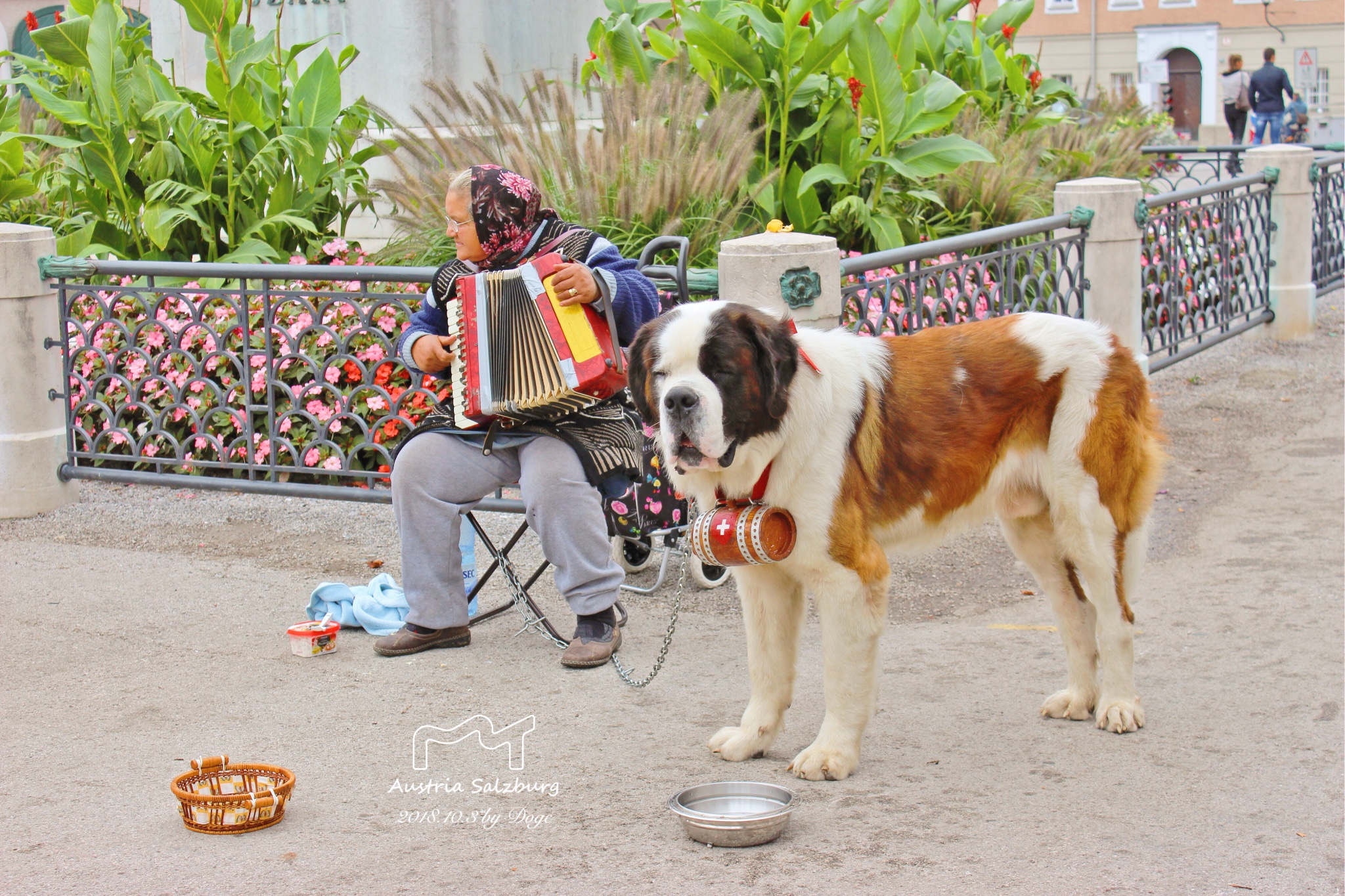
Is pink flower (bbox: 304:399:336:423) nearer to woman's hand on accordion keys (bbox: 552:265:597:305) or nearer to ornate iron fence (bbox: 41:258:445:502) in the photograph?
ornate iron fence (bbox: 41:258:445:502)

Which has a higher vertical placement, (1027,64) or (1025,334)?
(1027,64)

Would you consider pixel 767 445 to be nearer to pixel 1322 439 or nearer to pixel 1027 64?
pixel 1322 439

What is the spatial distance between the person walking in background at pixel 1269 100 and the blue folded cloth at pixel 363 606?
2608 centimetres

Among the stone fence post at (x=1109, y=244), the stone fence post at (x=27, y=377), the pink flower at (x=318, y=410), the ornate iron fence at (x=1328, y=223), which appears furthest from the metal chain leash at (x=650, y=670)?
the ornate iron fence at (x=1328, y=223)

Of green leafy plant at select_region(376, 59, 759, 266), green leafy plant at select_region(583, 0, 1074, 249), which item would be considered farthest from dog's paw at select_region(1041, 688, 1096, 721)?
green leafy plant at select_region(583, 0, 1074, 249)

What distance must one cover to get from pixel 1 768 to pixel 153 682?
801 mm

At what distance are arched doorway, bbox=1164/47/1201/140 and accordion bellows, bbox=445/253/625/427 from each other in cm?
4764

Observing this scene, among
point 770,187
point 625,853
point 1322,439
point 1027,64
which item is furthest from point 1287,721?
point 1027,64

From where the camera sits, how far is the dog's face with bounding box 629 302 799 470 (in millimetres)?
3619

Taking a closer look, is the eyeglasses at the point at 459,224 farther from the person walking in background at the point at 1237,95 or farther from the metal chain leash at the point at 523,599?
the person walking in background at the point at 1237,95

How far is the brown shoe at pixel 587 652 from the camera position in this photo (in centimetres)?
505

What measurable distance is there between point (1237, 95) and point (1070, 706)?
28328mm

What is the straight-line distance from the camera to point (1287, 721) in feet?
14.2

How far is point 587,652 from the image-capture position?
5.07 metres
